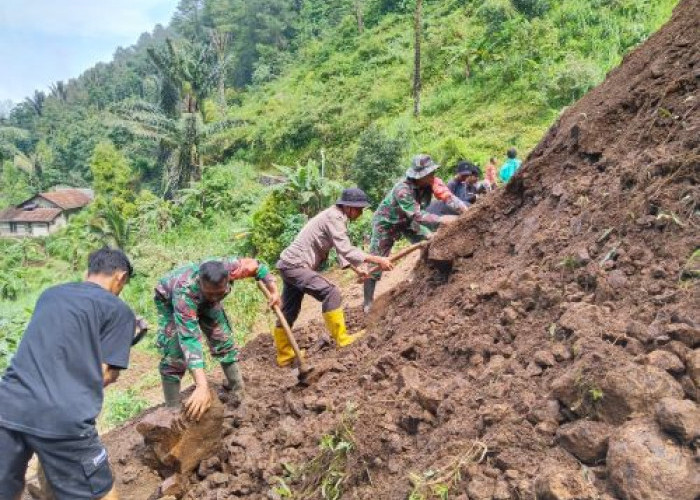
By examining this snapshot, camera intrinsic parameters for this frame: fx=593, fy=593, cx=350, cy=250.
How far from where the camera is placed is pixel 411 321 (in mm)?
4367

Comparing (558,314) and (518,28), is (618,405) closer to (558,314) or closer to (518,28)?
(558,314)

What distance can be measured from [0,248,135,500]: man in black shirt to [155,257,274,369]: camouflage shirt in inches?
33.5

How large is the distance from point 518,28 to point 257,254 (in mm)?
10095

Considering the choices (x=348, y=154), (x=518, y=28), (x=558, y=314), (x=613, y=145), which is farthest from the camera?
(x=348, y=154)

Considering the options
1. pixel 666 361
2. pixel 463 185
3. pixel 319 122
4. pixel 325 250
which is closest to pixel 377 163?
pixel 463 185

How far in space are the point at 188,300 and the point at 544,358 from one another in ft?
7.17

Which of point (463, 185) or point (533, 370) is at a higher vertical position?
point (533, 370)

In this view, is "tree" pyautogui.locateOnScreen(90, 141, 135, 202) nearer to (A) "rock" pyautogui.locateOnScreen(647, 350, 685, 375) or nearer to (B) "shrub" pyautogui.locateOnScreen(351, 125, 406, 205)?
(B) "shrub" pyautogui.locateOnScreen(351, 125, 406, 205)

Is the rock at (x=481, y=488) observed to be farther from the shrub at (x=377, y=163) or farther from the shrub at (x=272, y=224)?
the shrub at (x=377, y=163)

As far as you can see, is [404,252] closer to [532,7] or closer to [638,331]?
[638,331]

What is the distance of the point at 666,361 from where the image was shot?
218 centimetres

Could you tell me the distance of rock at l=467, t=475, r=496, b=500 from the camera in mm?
2229

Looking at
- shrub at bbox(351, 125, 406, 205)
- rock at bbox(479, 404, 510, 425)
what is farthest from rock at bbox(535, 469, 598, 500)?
shrub at bbox(351, 125, 406, 205)

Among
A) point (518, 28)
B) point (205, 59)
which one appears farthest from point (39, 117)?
point (518, 28)
